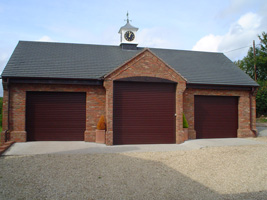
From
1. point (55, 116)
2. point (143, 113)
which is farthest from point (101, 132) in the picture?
point (55, 116)

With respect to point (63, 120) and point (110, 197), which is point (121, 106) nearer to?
point (63, 120)

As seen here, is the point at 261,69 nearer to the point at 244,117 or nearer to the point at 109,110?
the point at 244,117

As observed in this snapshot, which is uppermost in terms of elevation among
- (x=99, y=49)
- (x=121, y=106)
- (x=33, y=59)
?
(x=99, y=49)

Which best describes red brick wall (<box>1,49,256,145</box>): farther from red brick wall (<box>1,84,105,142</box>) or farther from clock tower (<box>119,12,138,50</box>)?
clock tower (<box>119,12,138,50</box>)

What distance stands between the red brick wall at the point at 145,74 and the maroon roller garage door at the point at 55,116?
1.79 meters

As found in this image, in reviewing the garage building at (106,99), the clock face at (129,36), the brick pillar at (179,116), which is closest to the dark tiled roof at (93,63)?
the garage building at (106,99)

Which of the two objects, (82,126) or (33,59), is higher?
(33,59)

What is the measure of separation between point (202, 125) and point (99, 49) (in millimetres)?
8372

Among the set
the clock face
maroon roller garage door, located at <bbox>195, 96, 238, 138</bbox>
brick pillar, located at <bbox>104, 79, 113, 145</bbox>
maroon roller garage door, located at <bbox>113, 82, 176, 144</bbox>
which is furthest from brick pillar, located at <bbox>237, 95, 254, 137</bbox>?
the clock face

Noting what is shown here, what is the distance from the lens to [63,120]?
13258 mm

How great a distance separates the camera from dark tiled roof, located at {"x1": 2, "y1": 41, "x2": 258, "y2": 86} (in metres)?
13.3

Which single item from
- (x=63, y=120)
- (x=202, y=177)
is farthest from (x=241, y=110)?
(x=63, y=120)

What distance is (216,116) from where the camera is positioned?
49.5 ft

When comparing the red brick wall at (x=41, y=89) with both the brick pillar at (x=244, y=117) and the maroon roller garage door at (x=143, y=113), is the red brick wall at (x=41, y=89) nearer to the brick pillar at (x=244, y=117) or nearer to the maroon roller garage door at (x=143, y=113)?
the maroon roller garage door at (x=143, y=113)
